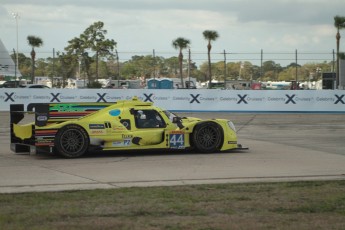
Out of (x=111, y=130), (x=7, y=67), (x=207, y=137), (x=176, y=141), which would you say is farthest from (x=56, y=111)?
(x=7, y=67)

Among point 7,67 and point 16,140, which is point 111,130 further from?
point 7,67

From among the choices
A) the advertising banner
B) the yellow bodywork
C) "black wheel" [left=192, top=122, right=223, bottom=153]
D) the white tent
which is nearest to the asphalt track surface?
"black wheel" [left=192, top=122, right=223, bottom=153]

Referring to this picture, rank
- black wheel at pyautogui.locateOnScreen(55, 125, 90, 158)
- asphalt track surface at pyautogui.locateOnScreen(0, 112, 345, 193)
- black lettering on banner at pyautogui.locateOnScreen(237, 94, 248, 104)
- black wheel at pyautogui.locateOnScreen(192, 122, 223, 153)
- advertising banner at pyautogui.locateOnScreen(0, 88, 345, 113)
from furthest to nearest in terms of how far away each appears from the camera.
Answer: black lettering on banner at pyautogui.locateOnScreen(237, 94, 248, 104)
advertising banner at pyautogui.locateOnScreen(0, 88, 345, 113)
black wheel at pyautogui.locateOnScreen(192, 122, 223, 153)
black wheel at pyautogui.locateOnScreen(55, 125, 90, 158)
asphalt track surface at pyautogui.locateOnScreen(0, 112, 345, 193)

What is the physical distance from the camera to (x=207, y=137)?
14648 millimetres

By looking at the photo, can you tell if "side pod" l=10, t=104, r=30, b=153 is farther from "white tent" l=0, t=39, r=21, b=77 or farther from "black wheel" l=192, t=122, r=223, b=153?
"white tent" l=0, t=39, r=21, b=77

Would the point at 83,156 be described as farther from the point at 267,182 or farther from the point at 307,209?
the point at 307,209

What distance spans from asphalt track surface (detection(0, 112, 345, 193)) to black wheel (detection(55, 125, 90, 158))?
0.77ft

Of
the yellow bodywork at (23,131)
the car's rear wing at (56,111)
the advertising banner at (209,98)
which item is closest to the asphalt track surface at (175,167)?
the yellow bodywork at (23,131)

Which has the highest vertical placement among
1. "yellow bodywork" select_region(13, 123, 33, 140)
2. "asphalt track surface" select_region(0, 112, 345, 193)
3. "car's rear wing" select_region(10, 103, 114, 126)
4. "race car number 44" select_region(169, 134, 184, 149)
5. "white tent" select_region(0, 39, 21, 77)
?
"white tent" select_region(0, 39, 21, 77)

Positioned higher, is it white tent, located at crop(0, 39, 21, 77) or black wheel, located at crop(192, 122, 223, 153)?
white tent, located at crop(0, 39, 21, 77)

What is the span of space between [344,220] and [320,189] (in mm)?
2202

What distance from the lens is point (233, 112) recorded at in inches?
1315

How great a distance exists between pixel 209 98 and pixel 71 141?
796 inches

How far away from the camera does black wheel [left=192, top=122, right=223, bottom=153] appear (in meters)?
14.6
